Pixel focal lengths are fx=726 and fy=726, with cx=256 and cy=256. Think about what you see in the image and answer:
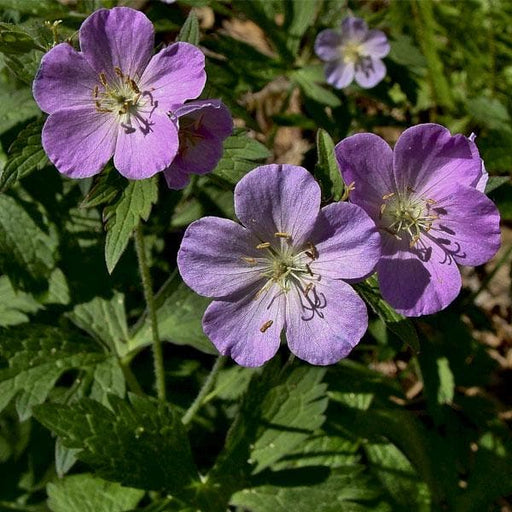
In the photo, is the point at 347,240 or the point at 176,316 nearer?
the point at 347,240

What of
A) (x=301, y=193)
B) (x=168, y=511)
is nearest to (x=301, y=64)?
(x=301, y=193)

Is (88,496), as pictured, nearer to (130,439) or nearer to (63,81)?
(130,439)

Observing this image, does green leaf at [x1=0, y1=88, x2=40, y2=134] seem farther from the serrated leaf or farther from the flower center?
the flower center

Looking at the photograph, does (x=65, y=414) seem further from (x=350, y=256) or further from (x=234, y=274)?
(x=350, y=256)

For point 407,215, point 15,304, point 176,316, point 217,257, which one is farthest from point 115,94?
point 15,304

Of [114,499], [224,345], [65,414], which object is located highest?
[224,345]

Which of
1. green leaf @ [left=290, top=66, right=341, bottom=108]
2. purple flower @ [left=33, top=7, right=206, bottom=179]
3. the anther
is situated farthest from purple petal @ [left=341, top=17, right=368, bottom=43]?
the anther

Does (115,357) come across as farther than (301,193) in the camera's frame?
Yes
